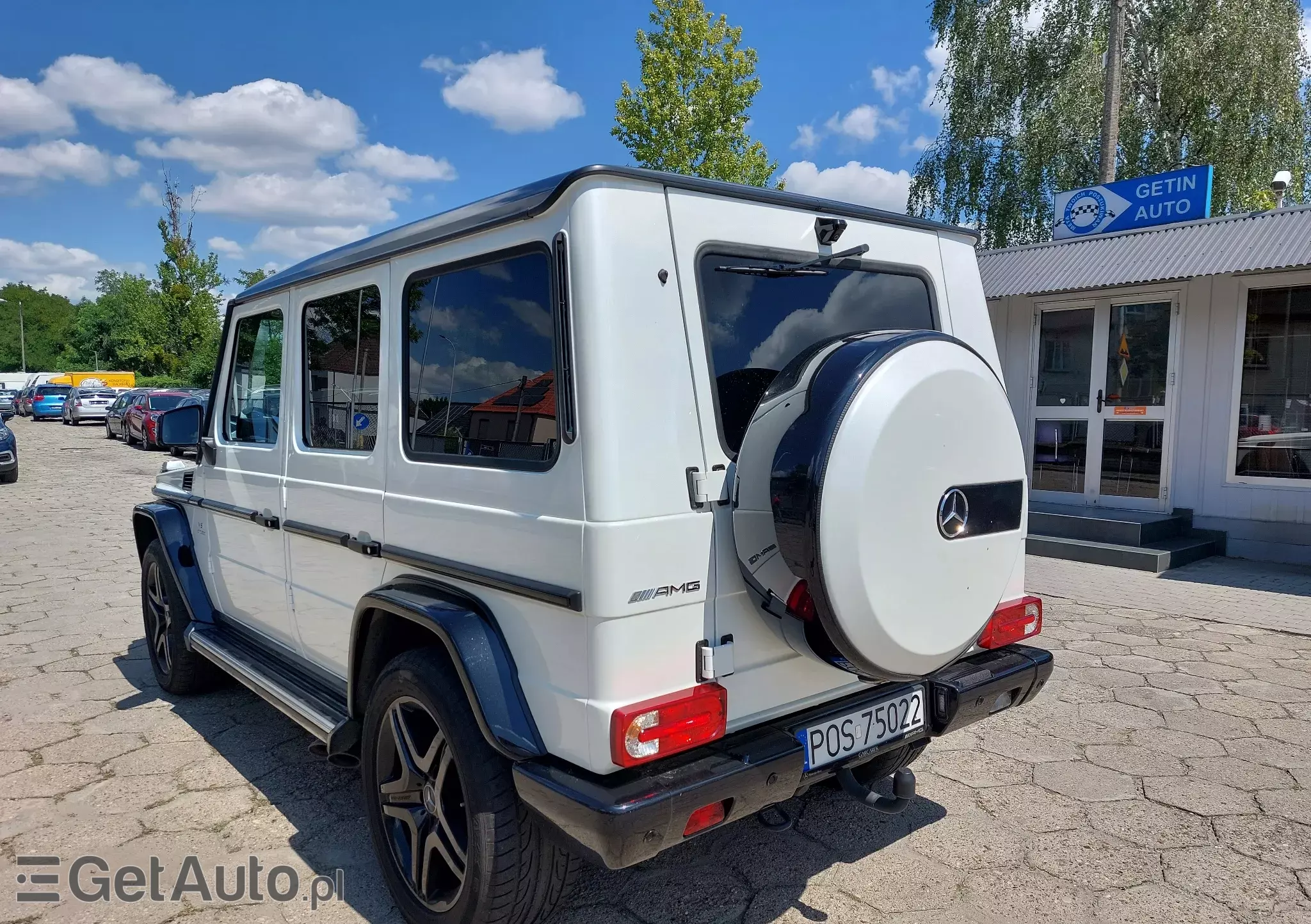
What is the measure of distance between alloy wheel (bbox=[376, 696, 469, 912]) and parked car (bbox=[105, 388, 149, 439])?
84.3 feet

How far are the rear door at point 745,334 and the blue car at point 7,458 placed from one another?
54.4 ft

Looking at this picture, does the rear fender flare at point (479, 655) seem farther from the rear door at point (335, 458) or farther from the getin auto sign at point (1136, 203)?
the getin auto sign at point (1136, 203)

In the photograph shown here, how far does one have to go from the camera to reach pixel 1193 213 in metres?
9.74

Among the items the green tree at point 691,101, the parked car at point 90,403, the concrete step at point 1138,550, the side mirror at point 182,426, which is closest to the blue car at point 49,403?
the parked car at point 90,403

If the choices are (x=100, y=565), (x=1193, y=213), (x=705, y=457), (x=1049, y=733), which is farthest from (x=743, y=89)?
(x=705, y=457)

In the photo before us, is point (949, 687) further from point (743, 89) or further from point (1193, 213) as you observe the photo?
point (743, 89)

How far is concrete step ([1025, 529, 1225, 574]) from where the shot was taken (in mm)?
8008

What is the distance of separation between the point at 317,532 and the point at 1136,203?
1046 centimetres

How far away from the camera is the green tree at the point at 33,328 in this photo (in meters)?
88.9

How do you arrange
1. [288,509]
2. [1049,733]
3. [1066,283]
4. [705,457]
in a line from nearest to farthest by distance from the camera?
[705,457], [288,509], [1049,733], [1066,283]

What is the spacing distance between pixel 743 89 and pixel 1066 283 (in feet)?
28.2

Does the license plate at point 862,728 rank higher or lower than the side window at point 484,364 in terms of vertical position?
lower

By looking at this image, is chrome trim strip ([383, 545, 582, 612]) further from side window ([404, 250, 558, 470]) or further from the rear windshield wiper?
the rear windshield wiper
